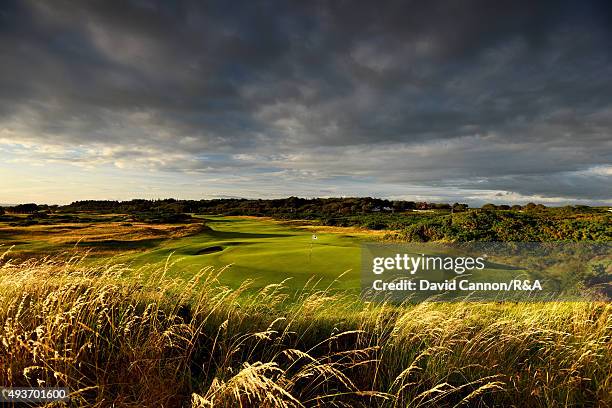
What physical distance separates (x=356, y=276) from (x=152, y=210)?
40.4 meters

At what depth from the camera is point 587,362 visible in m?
4.57

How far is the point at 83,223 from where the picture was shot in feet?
99.5

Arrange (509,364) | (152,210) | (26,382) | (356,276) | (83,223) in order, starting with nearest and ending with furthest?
(26,382)
(509,364)
(356,276)
(83,223)
(152,210)

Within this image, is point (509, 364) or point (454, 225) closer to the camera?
point (509, 364)

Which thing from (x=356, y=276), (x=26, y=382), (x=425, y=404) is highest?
(x=26, y=382)

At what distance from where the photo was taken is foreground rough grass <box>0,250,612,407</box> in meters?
3.42

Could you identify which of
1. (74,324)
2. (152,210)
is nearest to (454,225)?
(74,324)

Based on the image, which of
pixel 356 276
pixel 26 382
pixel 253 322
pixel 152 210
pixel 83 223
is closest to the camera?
pixel 26 382

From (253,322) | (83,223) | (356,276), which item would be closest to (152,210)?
(83,223)

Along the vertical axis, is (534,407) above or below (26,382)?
below

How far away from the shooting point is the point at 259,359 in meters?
4.27

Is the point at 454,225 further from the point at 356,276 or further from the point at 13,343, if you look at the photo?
the point at 13,343

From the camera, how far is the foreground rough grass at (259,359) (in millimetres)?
3418

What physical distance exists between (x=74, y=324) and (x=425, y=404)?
4.02 meters
